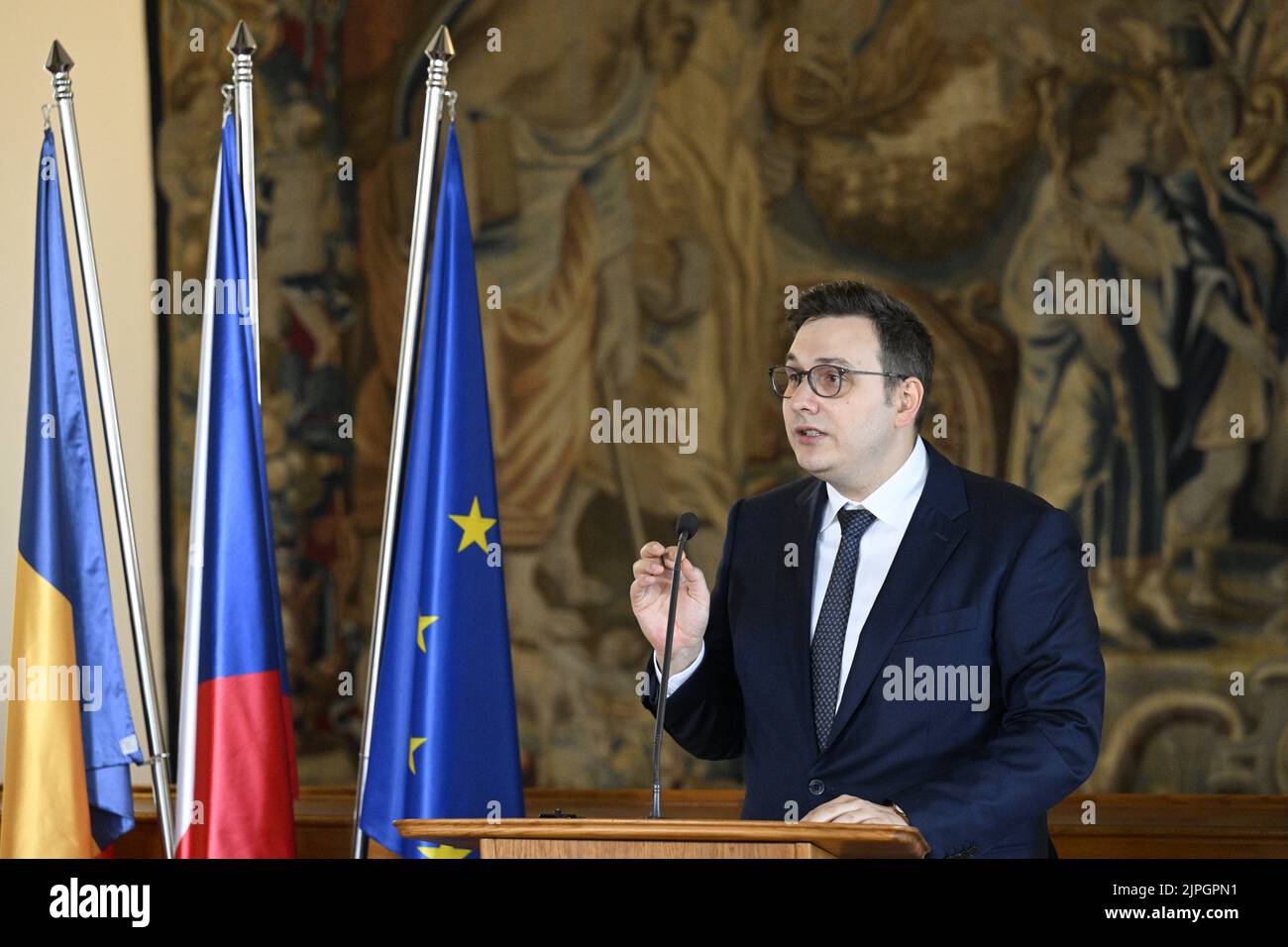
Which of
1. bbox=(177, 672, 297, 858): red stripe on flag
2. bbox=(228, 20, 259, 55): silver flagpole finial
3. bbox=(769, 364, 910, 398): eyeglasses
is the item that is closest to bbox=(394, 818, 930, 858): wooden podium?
bbox=(769, 364, 910, 398): eyeglasses

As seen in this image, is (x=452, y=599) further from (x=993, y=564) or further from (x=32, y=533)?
(x=993, y=564)

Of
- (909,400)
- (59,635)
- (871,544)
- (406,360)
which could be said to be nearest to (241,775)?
(59,635)

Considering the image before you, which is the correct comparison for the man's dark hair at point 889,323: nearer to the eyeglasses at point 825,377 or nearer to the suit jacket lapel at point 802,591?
the eyeglasses at point 825,377

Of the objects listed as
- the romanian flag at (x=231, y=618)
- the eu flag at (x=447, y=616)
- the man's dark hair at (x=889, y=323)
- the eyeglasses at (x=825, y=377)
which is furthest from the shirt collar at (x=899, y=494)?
the romanian flag at (x=231, y=618)

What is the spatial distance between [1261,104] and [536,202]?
9.32ft

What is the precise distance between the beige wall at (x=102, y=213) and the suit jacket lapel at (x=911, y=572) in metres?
3.53

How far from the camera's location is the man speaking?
→ 3.41 metres

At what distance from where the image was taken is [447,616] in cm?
478

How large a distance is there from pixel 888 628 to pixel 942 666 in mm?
160

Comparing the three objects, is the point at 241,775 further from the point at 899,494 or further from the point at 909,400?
the point at 909,400

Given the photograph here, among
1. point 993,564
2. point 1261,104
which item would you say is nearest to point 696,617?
Answer: point 993,564

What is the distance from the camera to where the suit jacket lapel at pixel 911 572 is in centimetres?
351
